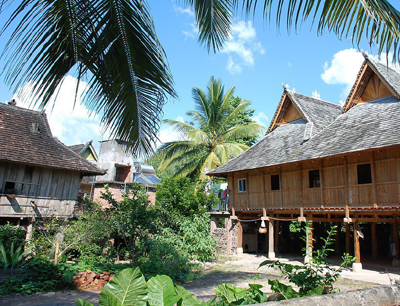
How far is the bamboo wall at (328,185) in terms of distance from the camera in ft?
36.4

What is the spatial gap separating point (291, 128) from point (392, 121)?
5.78 metres

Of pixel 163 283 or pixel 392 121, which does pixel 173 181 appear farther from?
pixel 163 283

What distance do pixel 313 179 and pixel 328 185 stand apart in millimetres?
1001

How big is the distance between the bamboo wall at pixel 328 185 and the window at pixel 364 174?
0.64 ft

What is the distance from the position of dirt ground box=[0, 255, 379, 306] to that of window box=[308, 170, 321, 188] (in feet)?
12.3

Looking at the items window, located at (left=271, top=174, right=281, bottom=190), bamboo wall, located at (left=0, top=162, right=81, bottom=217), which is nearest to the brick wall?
window, located at (left=271, top=174, right=281, bottom=190)

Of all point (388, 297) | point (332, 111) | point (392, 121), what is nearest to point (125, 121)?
point (388, 297)

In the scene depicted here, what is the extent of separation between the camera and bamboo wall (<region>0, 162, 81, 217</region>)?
13.7 m

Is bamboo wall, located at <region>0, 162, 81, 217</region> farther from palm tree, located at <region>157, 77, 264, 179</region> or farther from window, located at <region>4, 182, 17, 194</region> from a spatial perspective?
palm tree, located at <region>157, 77, 264, 179</region>

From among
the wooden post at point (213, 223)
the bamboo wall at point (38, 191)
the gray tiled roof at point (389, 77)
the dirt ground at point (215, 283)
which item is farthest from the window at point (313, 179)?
the bamboo wall at point (38, 191)

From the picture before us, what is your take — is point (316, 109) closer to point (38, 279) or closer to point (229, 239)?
point (229, 239)

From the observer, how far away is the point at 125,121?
326 cm

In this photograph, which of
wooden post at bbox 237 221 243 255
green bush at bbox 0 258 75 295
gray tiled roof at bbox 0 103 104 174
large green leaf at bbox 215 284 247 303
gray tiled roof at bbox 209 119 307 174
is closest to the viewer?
large green leaf at bbox 215 284 247 303

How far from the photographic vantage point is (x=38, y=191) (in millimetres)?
14539
